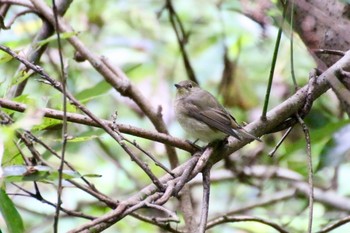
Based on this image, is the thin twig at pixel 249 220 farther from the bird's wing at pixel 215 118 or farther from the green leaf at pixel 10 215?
the green leaf at pixel 10 215

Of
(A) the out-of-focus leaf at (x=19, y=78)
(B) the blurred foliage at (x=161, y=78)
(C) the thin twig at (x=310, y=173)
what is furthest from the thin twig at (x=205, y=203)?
A: (B) the blurred foliage at (x=161, y=78)

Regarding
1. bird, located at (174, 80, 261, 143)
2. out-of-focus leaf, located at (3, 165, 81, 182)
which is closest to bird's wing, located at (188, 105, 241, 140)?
bird, located at (174, 80, 261, 143)

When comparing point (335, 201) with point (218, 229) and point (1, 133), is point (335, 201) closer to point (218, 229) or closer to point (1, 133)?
point (218, 229)

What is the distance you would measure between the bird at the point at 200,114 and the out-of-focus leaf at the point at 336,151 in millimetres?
353

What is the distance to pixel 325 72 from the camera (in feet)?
6.95

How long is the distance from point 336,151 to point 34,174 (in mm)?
1348

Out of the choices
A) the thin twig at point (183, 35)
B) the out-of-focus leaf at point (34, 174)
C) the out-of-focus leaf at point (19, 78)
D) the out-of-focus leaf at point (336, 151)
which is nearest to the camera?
the out-of-focus leaf at point (34, 174)

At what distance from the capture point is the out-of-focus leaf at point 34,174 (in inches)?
60.2

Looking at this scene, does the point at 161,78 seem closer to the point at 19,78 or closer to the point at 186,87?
the point at 186,87

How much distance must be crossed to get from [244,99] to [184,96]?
1013 mm

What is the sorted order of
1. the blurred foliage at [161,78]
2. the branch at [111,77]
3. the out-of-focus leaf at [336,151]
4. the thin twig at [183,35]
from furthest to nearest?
the blurred foliage at [161,78], the thin twig at [183,35], the branch at [111,77], the out-of-focus leaf at [336,151]

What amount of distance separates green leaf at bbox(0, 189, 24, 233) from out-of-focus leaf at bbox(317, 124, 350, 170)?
129cm

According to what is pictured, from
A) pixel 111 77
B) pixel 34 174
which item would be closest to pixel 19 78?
pixel 34 174

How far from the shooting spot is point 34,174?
5.13 ft
